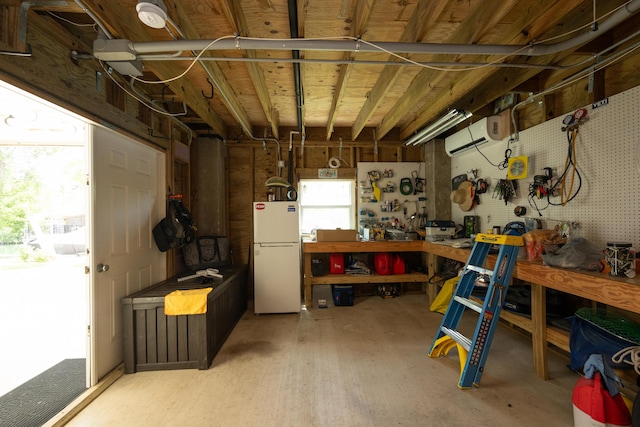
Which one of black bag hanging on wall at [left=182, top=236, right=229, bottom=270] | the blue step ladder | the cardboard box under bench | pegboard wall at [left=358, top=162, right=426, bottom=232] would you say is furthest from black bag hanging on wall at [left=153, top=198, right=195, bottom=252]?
the blue step ladder

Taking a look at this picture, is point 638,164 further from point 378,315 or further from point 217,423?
point 217,423

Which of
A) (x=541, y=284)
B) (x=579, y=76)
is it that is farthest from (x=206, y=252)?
(x=579, y=76)

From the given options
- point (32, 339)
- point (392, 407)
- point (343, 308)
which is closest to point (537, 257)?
point (392, 407)

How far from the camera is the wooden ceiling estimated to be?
64.4 inches

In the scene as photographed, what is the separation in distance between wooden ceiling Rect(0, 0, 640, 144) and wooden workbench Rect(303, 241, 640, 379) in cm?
149

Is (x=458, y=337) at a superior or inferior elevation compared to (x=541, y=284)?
inferior

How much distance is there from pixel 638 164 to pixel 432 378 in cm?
214

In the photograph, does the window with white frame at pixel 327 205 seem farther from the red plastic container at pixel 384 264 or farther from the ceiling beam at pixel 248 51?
the ceiling beam at pixel 248 51

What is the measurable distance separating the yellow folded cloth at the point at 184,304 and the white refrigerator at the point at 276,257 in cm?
119

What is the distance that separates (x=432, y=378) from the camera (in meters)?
2.09

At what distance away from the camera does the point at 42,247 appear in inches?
205

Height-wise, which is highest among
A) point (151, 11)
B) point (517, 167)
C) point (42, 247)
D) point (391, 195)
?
point (151, 11)

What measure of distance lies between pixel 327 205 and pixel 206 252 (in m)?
2.09

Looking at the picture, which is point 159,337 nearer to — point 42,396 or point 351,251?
point 42,396
